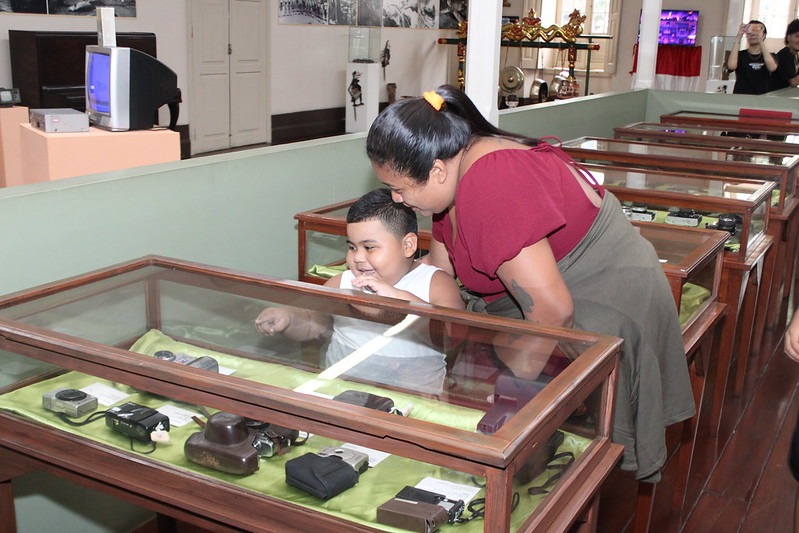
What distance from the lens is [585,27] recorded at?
51.8ft

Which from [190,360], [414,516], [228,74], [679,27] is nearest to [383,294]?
[190,360]

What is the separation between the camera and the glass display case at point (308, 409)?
1.28 meters

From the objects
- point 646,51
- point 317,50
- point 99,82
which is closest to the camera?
point 99,82

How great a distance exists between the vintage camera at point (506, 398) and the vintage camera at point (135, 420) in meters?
0.60

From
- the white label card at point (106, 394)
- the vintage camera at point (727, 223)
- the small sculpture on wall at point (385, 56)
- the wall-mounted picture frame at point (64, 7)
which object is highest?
the wall-mounted picture frame at point (64, 7)

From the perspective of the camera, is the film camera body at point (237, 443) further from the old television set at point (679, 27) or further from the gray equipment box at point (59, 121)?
the old television set at point (679, 27)

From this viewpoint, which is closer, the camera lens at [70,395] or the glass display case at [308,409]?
the glass display case at [308,409]

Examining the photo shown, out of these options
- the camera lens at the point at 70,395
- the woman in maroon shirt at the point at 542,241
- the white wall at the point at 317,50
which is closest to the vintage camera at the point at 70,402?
the camera lens at the point at 70,395

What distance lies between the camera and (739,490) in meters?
3.02

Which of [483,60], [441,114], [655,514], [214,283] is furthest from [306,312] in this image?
[483,60]

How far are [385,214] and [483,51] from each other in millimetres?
2305

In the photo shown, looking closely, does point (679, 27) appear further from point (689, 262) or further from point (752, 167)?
point (689, 262)

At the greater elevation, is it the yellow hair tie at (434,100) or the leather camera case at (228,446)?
the yellow hair tie at (434,100)

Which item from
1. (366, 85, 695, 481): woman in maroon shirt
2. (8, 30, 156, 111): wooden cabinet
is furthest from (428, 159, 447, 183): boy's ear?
(8, 30, 156, 111): wooden cabinet
